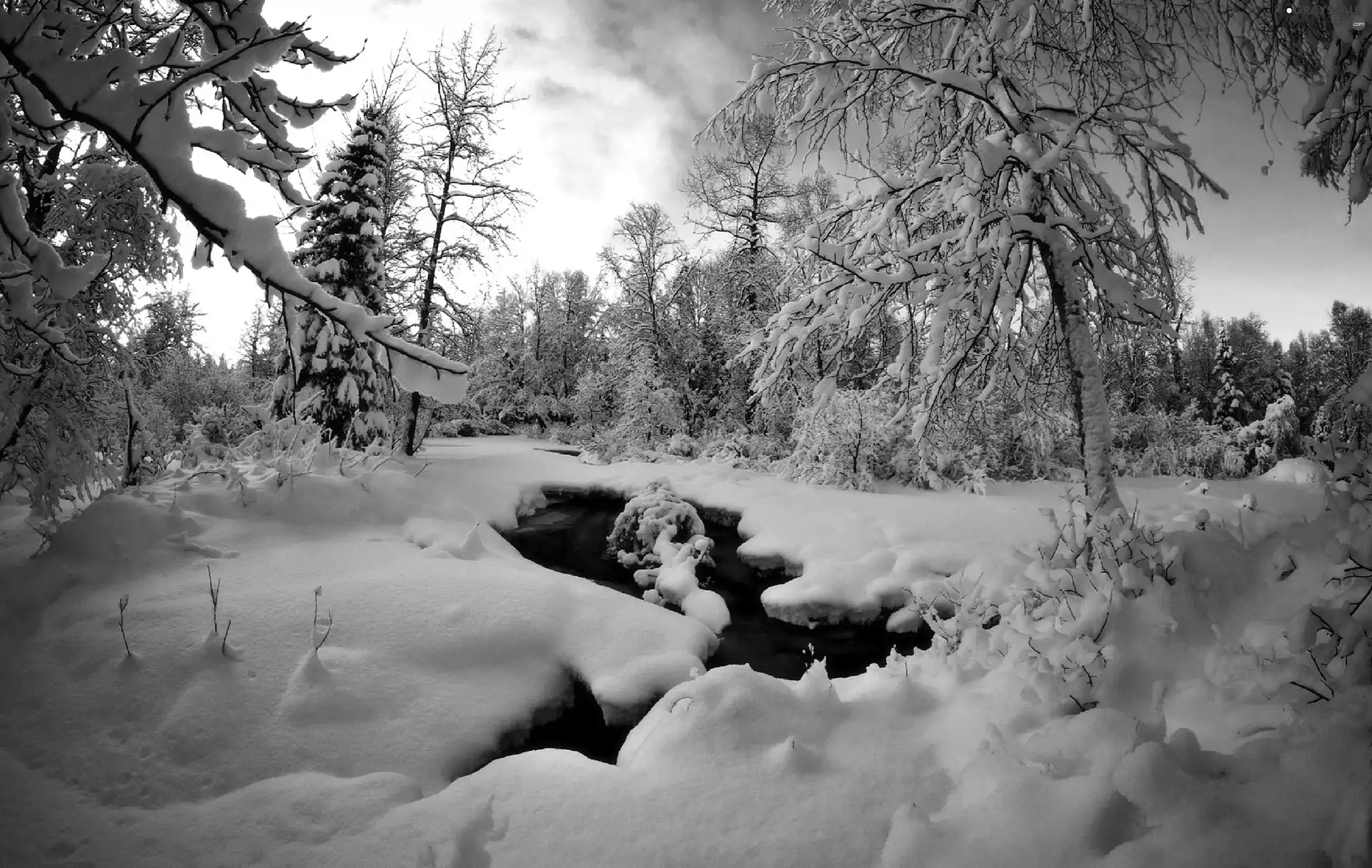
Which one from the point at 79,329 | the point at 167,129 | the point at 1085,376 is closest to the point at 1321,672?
the point at 1085,376

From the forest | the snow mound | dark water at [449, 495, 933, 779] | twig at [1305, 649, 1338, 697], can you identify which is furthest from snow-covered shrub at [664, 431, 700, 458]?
twig at [1305, 649, 1338, 697]

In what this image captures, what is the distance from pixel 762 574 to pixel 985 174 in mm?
5812

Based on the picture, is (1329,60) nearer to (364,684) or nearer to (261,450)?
(364,684)

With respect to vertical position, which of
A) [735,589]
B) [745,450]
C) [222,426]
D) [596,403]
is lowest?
[735,589]

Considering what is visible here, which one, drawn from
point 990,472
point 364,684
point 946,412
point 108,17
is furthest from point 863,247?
point 990,472

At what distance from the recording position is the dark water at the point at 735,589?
18.2ft

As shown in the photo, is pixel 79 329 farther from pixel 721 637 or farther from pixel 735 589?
pixel 735 589

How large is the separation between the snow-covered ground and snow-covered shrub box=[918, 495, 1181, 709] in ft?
0.48

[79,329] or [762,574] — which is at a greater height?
[79,329]

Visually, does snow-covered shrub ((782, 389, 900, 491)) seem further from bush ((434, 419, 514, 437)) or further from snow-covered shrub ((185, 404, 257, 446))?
bush ((434, 419, 514, 437))

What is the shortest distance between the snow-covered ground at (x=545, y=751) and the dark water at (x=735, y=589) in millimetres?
1205

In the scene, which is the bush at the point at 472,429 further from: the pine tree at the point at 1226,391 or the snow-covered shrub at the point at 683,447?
the pine tree at the point at 1226,391

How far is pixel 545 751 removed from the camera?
2.73 metres

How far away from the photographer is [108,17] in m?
1.51
